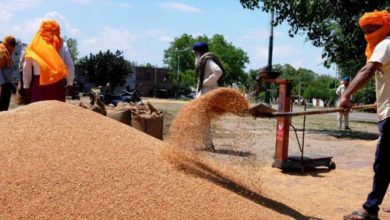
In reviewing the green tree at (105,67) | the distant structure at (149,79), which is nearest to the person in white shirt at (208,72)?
the green tree at (105,67)

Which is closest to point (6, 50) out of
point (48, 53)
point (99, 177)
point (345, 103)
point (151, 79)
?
point (48, 53)

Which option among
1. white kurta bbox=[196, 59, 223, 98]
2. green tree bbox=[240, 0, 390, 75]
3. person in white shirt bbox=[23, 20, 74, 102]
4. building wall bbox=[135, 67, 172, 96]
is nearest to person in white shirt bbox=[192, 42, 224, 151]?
white kurta bbox=[196, 59, 223, 98]

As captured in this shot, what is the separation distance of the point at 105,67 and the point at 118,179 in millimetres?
39632

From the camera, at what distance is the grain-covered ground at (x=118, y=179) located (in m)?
3.29

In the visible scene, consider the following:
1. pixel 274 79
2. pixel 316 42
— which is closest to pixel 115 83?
pixel 316 42

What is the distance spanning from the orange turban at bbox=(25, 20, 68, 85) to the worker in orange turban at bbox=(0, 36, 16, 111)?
282cm

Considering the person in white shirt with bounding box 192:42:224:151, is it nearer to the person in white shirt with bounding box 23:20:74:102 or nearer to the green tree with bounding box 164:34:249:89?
the person in white shirt with bounding box 23:20:74:102

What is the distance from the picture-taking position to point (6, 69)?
321 inches

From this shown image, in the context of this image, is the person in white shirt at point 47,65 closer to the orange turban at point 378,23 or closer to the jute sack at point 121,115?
the jute sack at point 121,115

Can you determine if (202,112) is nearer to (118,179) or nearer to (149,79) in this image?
(118,179)

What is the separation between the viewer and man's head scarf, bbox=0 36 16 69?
801cm

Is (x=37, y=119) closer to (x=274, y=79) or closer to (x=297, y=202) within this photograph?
(x=297, y=202)

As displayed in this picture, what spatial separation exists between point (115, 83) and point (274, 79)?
124 feet

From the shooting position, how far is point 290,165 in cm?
631
